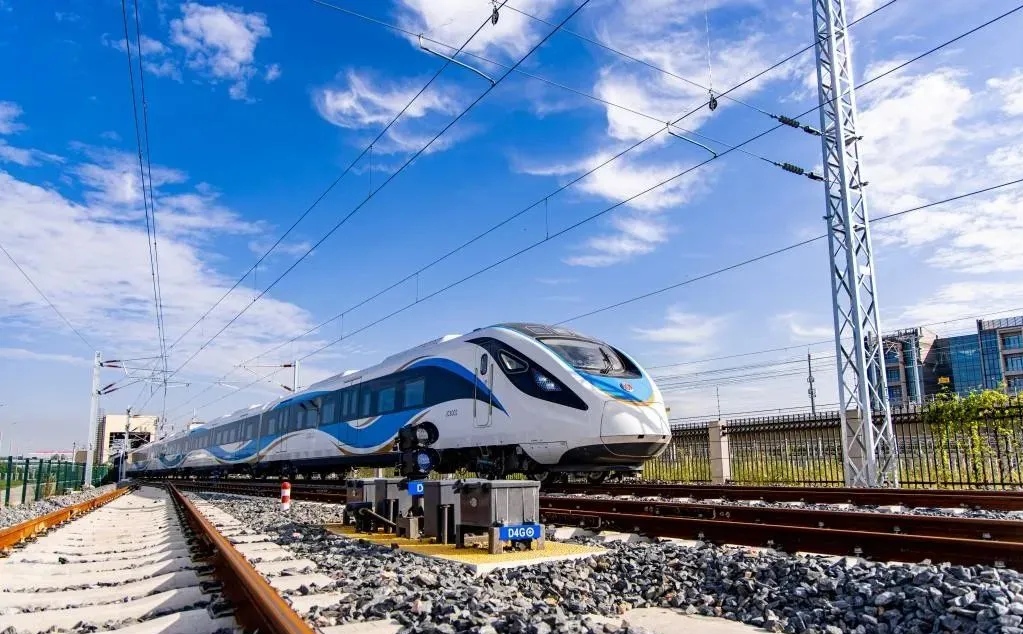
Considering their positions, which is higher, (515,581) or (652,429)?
(652,429)

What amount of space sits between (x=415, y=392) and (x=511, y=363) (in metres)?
3.51

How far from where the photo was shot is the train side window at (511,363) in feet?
39.2

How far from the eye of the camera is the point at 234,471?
1162 inches

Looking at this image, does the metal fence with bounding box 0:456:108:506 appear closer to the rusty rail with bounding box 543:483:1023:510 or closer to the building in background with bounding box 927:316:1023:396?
the rusty rail with bounding box 543:483:1023:510

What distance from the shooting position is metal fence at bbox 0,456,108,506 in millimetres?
19031

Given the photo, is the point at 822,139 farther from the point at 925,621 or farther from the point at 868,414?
the point at 925,621

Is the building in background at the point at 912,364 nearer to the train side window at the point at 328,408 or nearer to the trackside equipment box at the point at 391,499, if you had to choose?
the train side window at the point at 328,408

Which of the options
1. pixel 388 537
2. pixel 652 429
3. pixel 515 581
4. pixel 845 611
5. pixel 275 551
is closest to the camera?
pixel 845 611

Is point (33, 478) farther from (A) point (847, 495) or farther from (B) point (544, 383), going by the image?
(A) point (847, 495)

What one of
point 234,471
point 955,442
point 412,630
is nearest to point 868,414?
point 955,442

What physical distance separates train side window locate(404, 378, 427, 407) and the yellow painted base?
22.7ft

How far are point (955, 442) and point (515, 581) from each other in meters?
12.5

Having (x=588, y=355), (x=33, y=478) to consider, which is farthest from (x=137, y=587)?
(x=33, y=478)

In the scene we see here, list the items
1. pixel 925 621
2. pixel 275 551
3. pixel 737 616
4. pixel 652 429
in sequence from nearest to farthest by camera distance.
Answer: pixel 925 621, pixel 737 616, pixel 275 551, pixel 652 429
